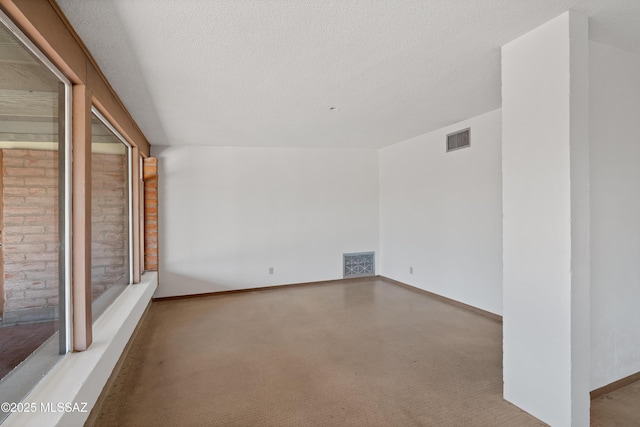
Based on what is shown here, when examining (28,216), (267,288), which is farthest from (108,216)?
(267,288)

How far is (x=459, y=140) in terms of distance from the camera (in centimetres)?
411

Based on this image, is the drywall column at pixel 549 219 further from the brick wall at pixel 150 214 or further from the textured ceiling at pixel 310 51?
the brick wall at pixel 150 214

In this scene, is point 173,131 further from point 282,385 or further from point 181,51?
point 282,385

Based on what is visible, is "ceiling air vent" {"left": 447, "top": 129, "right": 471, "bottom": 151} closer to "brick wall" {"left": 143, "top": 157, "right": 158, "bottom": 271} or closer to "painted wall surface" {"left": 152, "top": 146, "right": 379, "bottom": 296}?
"painted wall surface" {"left": 152, "top": 146, "right": 379, "bottom": 296}

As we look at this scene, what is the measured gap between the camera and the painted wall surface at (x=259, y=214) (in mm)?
4852

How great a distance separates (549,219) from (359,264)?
13.6 ft

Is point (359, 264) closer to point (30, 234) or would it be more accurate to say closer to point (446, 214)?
point (446, 214)

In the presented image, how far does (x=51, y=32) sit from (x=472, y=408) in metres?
3.23

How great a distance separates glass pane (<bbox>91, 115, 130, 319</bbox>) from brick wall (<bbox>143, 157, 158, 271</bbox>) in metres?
0.67

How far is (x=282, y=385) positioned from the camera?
2398 millimetres

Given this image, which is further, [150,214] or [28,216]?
[150,214]

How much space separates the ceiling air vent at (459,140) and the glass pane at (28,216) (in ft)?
13.1

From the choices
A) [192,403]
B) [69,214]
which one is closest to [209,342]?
[192,403]

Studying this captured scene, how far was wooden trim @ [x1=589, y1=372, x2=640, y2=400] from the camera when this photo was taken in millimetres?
2158
